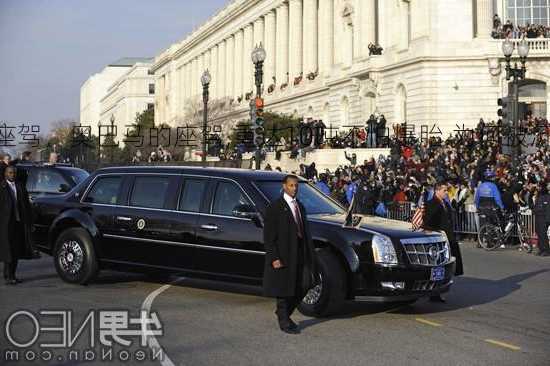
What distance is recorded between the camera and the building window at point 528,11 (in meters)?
54.4

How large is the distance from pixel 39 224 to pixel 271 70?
77.4m

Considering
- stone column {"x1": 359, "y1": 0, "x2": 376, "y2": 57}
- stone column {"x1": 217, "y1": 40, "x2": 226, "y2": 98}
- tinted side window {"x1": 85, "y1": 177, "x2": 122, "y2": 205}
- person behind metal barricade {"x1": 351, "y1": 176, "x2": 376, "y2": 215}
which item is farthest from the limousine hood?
stone column {"x1": 217, "y1": 40, "x2": 226, "y2": 98}

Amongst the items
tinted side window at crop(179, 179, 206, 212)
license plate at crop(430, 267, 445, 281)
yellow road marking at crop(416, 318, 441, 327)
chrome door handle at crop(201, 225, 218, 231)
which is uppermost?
tinted side window at crop(179, 179, 206, 212)

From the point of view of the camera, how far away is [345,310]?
11062 mm

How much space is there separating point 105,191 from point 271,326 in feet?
13.9

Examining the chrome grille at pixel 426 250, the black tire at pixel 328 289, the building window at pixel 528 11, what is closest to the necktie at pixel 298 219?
the black tire at pixel 328 289

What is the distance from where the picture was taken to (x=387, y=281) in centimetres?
1011

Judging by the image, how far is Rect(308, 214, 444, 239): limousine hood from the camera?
409 inches

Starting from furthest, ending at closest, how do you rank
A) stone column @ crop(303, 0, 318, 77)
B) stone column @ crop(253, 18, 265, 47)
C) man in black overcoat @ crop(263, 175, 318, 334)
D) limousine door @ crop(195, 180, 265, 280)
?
stone column @ crop(253, 18, 265, 47), stone column @ crop(303, 0, 318, 77), limousine door @ crop(195, 180, 265, 280), man in black overcoat @ crop(263, 175, 318, 334)

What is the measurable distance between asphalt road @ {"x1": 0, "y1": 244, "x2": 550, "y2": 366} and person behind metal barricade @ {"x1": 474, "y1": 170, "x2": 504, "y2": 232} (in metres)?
7.70

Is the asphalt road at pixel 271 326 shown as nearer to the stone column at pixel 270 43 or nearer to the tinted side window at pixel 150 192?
the tinted side window at pixel 150 192

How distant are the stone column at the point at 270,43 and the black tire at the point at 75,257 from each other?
76387 millimetres

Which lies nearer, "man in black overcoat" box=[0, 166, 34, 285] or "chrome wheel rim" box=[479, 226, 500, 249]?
"man in black overcoat" box=[0, 166, 34, 285]

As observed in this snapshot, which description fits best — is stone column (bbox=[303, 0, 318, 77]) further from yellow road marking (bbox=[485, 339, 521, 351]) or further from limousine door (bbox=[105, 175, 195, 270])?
yellow road marking (bbox=[485, 339, 521, 351])
